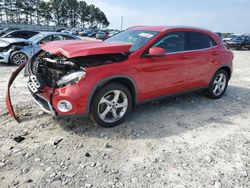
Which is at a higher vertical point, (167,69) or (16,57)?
(167,69)

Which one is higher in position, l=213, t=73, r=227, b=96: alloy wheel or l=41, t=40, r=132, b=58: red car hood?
l=41, t=40, r=132, b=58: red car hood

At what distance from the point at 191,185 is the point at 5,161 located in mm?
2298

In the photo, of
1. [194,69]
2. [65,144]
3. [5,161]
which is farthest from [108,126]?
[194,69]

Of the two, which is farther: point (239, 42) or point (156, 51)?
point (239, 42)

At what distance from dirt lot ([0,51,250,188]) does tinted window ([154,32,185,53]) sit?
1243 mm

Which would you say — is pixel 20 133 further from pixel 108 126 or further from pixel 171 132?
pixel 171 132

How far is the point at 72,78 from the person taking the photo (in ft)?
11.2

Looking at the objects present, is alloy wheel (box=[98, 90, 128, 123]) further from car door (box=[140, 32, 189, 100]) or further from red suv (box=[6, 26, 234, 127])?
car door (box=[140, 32, 189, 100])

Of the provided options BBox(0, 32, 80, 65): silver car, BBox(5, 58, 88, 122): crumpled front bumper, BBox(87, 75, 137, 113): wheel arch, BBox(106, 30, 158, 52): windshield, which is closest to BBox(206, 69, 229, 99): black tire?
BBox(106, 30, 158, 52): windshield

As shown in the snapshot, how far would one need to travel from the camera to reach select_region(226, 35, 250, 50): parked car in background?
77.0 ft

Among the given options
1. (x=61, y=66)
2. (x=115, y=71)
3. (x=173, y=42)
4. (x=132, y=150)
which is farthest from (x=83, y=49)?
Answer: (x=173, y=42)

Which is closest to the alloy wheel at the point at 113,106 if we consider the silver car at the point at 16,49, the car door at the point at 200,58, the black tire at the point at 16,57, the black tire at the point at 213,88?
the car door at the point at 200,58

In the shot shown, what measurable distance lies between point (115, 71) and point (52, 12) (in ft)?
275

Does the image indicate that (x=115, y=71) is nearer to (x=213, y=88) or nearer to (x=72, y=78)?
(x=72, y=78)
